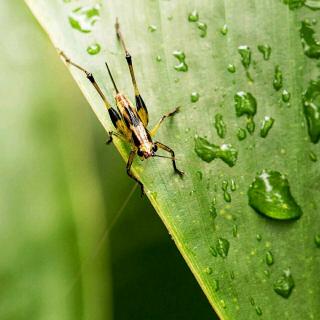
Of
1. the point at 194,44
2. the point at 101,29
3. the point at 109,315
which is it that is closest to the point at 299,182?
the point at 194,44

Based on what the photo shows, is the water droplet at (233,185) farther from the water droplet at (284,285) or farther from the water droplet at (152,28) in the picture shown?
the water droplet at (152,28)

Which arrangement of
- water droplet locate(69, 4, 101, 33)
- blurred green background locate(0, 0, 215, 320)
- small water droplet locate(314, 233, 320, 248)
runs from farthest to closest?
blurred green background locate(0, 0, 215, 320)
water droplet locate(69, 4, 101, 33)
small water droplet locate(314, 233, 320, 248)

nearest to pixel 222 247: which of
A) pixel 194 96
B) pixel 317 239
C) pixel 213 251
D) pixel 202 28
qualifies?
pixel 213 251

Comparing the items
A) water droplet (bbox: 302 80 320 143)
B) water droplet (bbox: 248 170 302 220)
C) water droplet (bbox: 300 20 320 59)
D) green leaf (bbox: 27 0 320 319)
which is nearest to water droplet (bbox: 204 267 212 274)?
green leaf (bbox: 27 0 320 319)

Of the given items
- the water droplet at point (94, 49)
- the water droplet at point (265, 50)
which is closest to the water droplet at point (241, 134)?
the water droplet at point (265, 50)

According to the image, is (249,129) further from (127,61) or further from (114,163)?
(114,163)

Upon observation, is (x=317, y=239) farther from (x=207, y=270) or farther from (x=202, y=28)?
(x=202, y=28)

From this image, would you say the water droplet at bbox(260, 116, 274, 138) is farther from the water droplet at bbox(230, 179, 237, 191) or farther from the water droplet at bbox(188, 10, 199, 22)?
the water droplet at bbox(188, 10, 199, 22)
